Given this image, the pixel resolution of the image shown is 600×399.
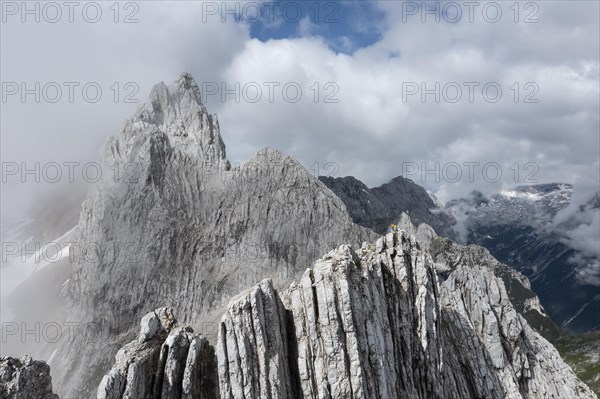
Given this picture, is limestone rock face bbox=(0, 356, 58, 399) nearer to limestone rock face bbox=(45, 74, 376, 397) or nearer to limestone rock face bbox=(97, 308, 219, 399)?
limestone rock face bbox=(97, 308, 219, 399)

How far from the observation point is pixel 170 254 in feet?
604

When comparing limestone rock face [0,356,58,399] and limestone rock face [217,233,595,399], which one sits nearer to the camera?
limestone rock face [0,356,58,399]

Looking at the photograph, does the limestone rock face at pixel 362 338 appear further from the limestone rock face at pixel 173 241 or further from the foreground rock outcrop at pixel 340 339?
the limestone rock face at pixel 173 241

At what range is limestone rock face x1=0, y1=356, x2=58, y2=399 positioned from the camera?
70.2ft

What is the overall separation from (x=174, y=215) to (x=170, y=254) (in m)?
17.1

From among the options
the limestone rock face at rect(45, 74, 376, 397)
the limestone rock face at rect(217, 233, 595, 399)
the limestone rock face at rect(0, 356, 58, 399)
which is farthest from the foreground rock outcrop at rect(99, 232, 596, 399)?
the limestone rock face at rect(45, 74, 376, 397)

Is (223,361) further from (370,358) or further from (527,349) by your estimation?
(527,349)

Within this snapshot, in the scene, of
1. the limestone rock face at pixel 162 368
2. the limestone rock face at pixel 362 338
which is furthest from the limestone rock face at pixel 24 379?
the limestone rock face at pixel 362 338

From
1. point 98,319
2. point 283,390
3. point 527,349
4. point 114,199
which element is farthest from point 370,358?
point 114,199

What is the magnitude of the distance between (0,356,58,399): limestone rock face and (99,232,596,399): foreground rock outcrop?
4219 millimetres

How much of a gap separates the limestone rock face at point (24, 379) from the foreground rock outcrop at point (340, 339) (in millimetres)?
4219

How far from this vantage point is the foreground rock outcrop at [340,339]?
2244 centimetres

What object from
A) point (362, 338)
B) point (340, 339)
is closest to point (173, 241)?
point (362, 338)

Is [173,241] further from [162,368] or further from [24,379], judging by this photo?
[162,368]
